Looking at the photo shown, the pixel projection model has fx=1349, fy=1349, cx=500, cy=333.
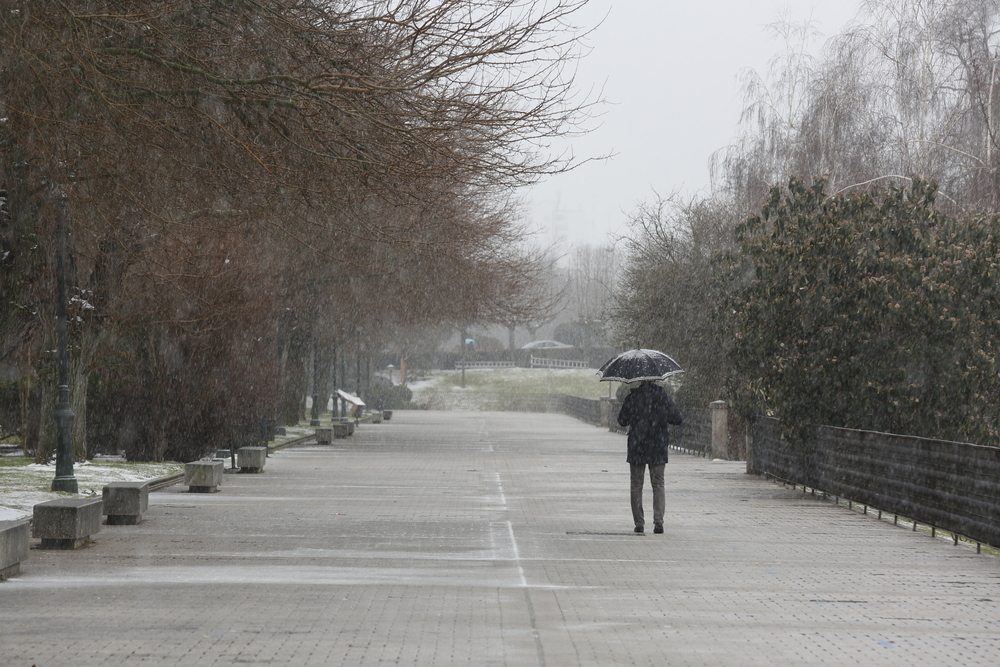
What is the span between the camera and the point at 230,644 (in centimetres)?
846

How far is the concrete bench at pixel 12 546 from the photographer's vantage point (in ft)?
35.1

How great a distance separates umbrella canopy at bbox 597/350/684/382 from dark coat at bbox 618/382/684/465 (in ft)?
1.41

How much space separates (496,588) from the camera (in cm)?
1094

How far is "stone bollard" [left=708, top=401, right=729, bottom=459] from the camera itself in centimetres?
3145

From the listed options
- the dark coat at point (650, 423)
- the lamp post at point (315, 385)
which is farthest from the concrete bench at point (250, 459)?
the lamp post at point (315, 385)

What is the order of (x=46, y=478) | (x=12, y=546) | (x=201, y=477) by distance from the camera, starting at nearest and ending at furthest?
(x=12, y=546) < (x=201, y=477) < (x=46, y=478)

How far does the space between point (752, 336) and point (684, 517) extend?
4812 mm

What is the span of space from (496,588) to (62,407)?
33.5 ft

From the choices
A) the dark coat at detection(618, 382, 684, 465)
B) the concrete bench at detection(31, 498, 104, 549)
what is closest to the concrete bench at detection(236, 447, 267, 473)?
the dark coat at detection(618, 382, 684, 465)

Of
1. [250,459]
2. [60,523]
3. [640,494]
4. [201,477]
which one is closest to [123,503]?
[60,523]

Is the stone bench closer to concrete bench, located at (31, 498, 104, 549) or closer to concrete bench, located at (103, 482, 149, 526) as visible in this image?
concrete bench, located at (103, 482, 149, 526)

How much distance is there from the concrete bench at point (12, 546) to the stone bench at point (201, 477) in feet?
29.1

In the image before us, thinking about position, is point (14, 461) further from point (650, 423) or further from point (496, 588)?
point (496, 588)

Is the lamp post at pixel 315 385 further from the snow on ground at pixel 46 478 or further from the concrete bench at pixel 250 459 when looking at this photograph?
the concrete bench at pixel 250 459
